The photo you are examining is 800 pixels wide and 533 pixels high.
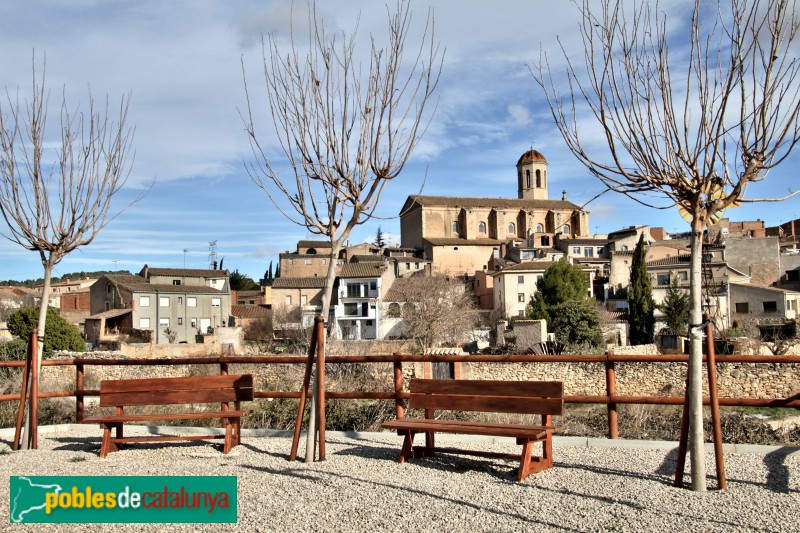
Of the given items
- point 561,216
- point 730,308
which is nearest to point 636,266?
point 730,308

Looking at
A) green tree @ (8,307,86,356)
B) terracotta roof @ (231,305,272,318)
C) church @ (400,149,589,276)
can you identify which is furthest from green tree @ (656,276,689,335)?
green tree @ (8,307,86,356)

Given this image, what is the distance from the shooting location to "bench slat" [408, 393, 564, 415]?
6.27 meters

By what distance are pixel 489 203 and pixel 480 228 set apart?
14.2 ft

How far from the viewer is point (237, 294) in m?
80.4

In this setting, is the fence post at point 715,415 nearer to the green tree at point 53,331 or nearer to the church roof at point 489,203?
the green tree at point 53,331

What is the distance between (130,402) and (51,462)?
0.96 m

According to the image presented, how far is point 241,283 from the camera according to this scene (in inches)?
3575

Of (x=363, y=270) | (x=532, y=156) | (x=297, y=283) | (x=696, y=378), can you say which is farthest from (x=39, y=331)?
(x=532, y=156)

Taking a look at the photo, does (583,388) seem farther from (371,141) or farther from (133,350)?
(133,350)

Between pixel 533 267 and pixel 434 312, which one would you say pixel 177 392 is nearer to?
pixel 434 312

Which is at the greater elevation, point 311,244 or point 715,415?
point 311,244

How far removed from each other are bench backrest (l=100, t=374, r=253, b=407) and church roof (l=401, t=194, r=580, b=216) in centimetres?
8035

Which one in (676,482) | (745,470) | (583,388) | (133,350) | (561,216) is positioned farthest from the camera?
(561,216)

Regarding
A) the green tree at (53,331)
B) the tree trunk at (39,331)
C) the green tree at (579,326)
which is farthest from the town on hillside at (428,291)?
the tree trunk at (39,331)
